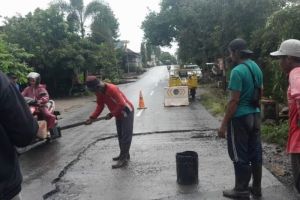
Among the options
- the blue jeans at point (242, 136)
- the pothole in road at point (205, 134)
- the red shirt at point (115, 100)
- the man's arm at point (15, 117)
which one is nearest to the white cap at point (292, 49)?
the blue jeans at point (242, 136)

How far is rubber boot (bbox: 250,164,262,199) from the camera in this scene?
5.71m

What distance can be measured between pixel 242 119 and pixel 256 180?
78cm

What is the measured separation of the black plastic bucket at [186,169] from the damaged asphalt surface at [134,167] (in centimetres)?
14

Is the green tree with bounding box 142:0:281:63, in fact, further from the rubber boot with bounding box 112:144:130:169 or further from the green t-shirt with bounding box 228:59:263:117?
the green t-shirt with bounding box 228:59:263:117

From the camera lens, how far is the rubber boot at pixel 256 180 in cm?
571

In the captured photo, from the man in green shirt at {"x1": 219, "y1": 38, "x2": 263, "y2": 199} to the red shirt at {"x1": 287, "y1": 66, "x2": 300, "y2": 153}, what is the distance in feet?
2.91

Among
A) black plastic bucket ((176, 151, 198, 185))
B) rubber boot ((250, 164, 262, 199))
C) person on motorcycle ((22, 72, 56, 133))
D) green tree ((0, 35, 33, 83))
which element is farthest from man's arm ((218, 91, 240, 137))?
green tree ((0, 35, 33, 83))

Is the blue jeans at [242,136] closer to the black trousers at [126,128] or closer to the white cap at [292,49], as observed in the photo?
the white cap at [292,49]

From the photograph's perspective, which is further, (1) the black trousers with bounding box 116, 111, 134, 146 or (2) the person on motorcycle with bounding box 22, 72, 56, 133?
(2) the person on motorcycle with bounding box 22, 72, 56, 133

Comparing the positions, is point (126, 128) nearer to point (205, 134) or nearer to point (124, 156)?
point (124, 156)

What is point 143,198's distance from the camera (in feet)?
19.7

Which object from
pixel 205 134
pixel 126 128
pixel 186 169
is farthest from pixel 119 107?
pixel 205 134

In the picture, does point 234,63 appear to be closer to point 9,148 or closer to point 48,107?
point 9,148

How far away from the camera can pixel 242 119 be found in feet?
18.3
